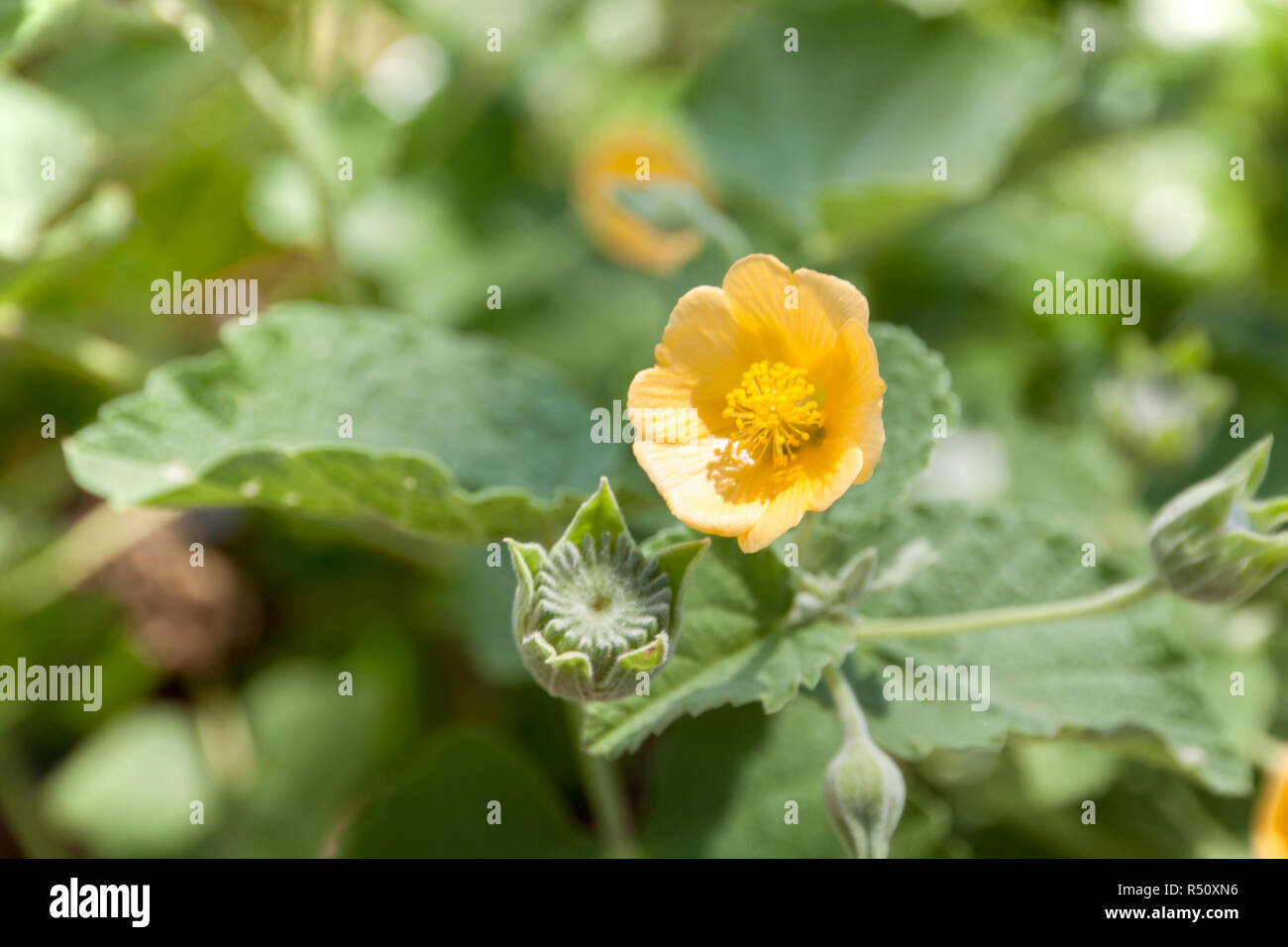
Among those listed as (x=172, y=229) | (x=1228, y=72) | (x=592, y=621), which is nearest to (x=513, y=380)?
(x=592, y=621)

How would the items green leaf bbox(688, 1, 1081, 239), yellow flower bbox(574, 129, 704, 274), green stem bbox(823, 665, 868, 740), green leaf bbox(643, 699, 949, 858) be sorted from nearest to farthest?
green stem bbox(823, 665, 868, 740) < green leaf bbox(643, 699, 949, 858) < green leaf bbox(688, 1, 1081, 239) < yellow flower bbox(574, 129, 704, 274)

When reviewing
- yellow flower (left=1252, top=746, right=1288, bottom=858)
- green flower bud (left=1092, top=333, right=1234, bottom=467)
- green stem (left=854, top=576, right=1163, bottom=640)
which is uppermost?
green flower bud (left=1092, top=333, right=1234, bottom=467)

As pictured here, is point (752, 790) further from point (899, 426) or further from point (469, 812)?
point (899, 426)

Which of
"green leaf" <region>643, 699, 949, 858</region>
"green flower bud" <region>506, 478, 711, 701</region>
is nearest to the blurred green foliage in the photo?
"green leaf" <region>643, 699, 949, 858</region>

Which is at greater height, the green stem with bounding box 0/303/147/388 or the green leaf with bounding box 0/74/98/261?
the green leaf with bounding box 0/74/98/261

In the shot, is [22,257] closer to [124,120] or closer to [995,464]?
[124,120]

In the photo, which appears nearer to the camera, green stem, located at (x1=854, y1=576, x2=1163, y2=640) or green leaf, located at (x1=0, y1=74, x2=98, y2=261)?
green stem, located at (x1=854, y1=576, x2=1163, y2=640)

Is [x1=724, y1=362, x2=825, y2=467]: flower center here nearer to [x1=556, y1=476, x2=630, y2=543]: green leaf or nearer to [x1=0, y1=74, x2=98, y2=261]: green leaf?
[x1=556, y1=476, x2=630, y2=543]: green leaf

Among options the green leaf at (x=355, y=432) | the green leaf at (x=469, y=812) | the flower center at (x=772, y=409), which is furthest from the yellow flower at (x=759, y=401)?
the green leaf at (x=469, y=812)
